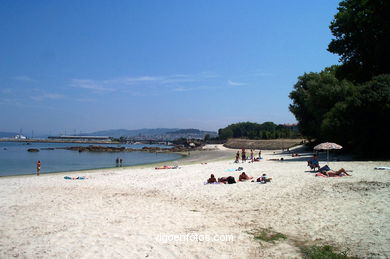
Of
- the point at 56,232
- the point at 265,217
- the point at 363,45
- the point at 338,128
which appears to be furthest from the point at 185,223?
the point at 363,45

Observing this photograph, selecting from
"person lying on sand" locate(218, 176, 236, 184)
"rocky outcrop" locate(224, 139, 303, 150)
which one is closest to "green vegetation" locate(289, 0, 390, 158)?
"person lying on sand" locate(218, 176, 236, 184)

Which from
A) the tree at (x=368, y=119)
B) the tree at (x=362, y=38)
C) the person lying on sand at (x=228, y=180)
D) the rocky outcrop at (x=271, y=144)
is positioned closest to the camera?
the person lying on sand at (x=228, y=180)

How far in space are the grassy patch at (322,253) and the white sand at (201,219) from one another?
0.26m

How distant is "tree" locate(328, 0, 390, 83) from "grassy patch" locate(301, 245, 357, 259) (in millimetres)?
26595

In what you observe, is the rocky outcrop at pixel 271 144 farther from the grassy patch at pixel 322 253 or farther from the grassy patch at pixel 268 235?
the grassy patch at pixel 322 253

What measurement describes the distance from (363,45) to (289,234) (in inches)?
1089

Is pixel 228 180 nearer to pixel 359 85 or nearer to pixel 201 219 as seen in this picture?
pixel 201 219

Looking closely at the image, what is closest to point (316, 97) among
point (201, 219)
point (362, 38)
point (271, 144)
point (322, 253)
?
point (362, 38)

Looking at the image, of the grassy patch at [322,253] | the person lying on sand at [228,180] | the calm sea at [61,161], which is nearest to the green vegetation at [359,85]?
the person lying on sand at [228,180]

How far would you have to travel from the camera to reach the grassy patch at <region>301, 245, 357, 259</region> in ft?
20.6

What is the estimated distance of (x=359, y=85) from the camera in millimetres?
28000

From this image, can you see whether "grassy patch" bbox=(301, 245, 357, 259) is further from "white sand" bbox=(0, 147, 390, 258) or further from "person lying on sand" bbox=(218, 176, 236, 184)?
"person lying on sand" bbox=(218, 176, 236, 184)

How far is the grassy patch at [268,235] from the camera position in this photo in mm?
7559

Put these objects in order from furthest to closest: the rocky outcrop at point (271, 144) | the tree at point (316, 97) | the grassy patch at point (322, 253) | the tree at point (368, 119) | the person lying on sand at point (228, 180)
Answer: the rocky outcrop at point (271, 144) < the tree at point (316, 97) < the tree at point (368, 119) < the person lying on sand at point (228, 180) < the grassy patch at point (322, 253)
